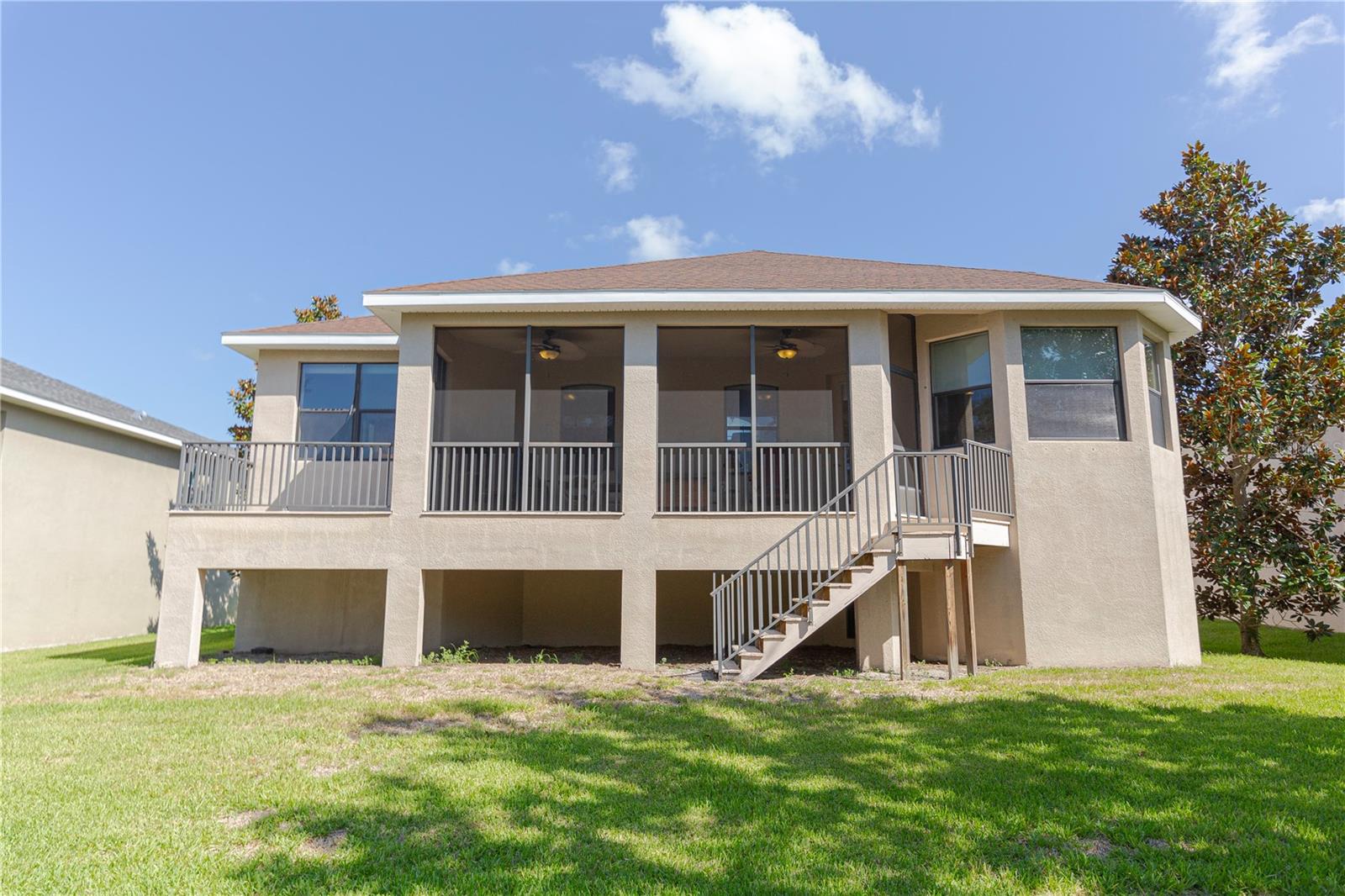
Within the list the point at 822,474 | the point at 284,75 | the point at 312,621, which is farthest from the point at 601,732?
the point at 284,75

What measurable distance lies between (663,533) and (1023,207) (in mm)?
15092

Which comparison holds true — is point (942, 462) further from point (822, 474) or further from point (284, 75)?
point (284, 75)

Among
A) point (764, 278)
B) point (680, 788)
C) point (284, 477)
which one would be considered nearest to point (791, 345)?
point (764, 278)

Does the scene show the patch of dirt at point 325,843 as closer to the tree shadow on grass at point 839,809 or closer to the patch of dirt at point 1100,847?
the tree shadow on grass at point 839,809

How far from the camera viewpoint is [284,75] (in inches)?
568

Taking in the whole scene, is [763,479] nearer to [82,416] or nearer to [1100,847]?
[1100,847]

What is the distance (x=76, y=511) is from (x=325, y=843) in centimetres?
1377

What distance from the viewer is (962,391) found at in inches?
403

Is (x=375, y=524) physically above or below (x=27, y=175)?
below

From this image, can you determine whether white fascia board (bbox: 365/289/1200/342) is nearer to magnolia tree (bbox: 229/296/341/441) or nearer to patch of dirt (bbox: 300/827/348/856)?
patch of dirt (bbox: 300/827/348/856)

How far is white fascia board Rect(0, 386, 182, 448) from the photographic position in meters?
12.4

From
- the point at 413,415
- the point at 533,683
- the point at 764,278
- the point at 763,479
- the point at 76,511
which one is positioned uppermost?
the point at 764,278

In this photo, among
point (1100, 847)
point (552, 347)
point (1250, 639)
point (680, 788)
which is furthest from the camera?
point (1250, 639)

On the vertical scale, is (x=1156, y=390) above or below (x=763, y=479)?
above
